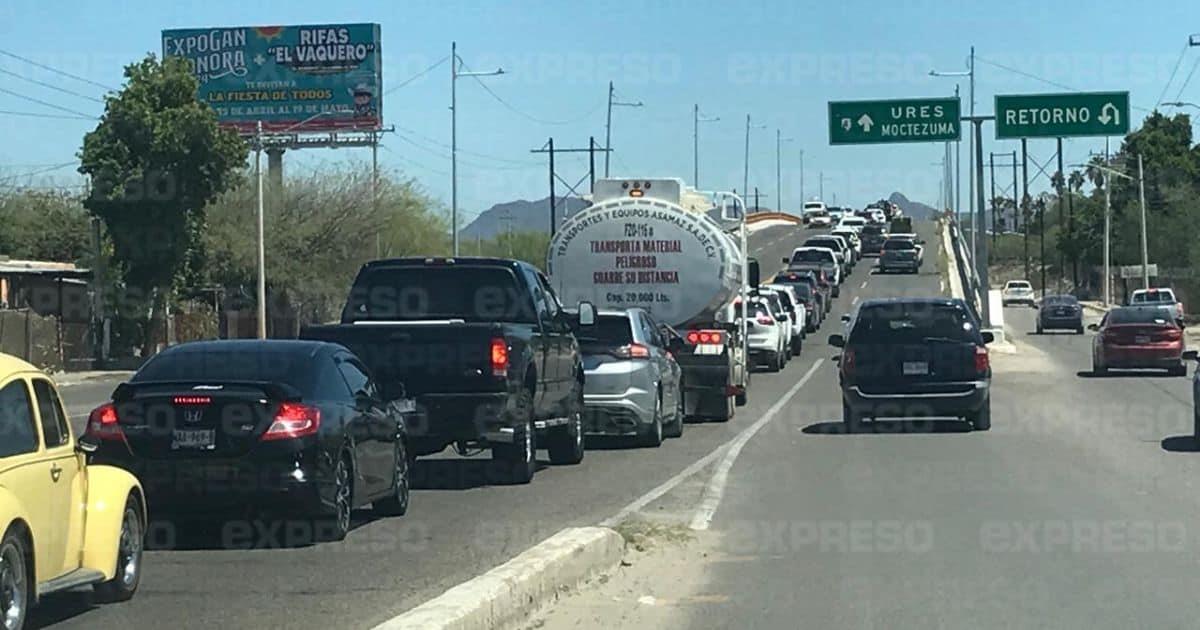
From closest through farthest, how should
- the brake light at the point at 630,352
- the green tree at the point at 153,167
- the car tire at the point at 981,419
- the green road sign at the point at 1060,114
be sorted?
the brake light at the point at 630,352, the car tire at the point at 981,419, the green road sign at the point at 1060,114, the green tree at the point at 153,167

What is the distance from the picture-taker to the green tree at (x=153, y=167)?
2009 inches

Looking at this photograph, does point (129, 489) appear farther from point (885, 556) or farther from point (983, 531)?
point (983, 531)

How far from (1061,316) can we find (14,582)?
60.1m

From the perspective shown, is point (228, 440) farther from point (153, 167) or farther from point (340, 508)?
point (153, 167)

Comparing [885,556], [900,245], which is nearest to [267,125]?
[900,245]

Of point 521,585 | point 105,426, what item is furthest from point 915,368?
→ point 521,585

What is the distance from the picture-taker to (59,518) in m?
9.55

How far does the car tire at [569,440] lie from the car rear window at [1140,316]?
71.9 ft

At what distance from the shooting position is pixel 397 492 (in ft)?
49.5

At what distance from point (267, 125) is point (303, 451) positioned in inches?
2466

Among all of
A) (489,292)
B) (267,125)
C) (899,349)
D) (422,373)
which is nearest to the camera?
(422,373)

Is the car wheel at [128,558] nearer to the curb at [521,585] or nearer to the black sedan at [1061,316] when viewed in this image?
the curb at [521,585]

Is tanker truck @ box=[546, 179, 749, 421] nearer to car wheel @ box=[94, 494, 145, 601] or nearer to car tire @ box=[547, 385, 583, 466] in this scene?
car tire @ box=[547, 385, 583, 466]

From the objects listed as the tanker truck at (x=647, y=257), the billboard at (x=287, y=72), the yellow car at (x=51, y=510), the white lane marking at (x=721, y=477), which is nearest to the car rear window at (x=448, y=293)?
the white lane marking at (x=721, y=477)
